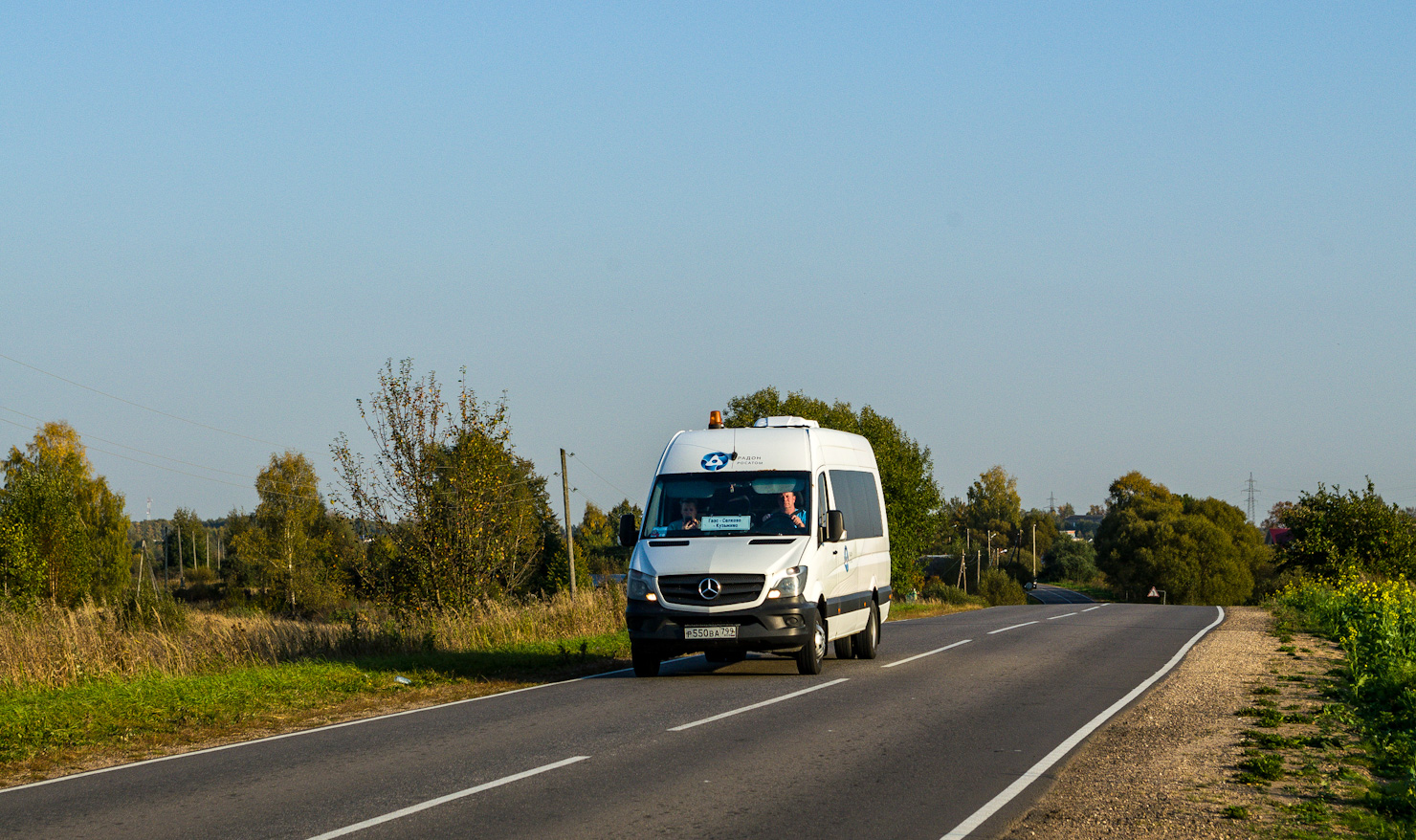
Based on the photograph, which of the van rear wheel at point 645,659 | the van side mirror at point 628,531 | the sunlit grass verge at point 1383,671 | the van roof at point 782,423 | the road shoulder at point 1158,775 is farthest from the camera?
the van roof at point 782,423

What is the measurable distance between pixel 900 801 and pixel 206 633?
499 inches

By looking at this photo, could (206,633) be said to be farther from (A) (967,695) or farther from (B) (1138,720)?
(B) (1138,720)

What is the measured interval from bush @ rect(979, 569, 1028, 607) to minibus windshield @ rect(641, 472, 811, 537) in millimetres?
70918

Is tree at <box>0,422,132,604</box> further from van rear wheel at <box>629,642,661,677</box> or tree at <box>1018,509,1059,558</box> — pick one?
tree at <box>1018,509,1059,558</box>

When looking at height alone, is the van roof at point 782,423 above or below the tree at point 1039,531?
above

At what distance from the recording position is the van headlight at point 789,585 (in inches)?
551

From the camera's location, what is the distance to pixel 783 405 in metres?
59.2

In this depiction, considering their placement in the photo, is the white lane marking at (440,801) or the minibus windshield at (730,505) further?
the minibus windshield at (730,505)

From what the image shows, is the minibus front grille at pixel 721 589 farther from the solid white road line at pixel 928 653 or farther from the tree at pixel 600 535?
the tree at pixel 600 535

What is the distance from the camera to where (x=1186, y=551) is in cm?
8212

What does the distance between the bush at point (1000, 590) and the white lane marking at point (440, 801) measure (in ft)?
253

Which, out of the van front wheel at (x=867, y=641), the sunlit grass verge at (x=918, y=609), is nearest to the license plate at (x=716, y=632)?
the van front wheel at (x=867, y=641)

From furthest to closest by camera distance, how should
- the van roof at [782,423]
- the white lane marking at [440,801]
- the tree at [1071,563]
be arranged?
the tree at [1071,563] < the van roof at [782,423] < the white lane marking at [440,801]

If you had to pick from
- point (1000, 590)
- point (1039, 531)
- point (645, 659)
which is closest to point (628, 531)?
point (645, 659)
